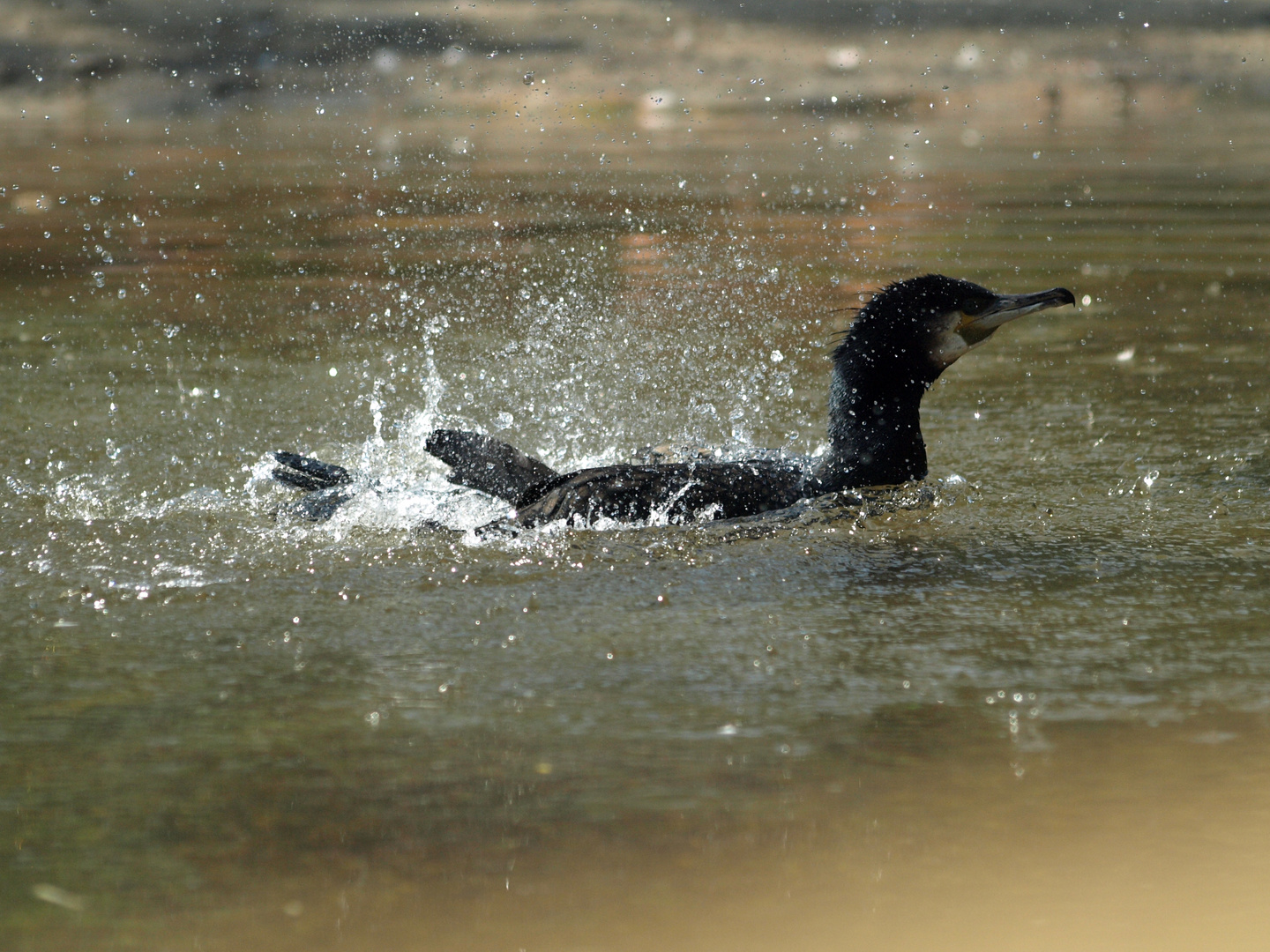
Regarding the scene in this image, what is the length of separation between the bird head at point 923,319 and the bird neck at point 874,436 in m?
0.06

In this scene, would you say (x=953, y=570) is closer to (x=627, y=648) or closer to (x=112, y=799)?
(x=627, y=648)

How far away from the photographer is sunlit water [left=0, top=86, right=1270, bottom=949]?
310 centimetres

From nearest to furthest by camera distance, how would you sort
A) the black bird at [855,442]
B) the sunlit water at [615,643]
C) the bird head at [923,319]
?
the sunlit water at [615,643] → the black bird at [855,442] → the bird head at [923,319]

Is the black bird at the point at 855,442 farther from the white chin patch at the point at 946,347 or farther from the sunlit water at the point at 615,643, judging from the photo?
the sunlit water at the point at 615,643

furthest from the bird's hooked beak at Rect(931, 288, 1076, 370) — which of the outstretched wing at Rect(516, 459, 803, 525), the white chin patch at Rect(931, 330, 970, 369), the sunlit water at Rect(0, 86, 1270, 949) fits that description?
the outstretched wing at Rect(516, 459, 803, 525)

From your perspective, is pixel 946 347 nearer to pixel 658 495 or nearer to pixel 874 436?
pixel 874 436

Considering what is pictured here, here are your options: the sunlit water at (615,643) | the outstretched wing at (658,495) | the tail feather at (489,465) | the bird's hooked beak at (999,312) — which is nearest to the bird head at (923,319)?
the bird's hooked beak at (999,312)

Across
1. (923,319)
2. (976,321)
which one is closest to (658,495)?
(923,319)

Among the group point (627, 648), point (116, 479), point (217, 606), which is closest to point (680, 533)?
point (627, 648)

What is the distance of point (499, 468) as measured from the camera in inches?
240

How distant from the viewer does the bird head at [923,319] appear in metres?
6.20

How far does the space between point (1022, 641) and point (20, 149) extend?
19656 millimetres

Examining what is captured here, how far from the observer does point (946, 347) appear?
6.26 m

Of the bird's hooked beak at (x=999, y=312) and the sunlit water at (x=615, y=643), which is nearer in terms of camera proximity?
the sunlit water at (x=615, y=643)
